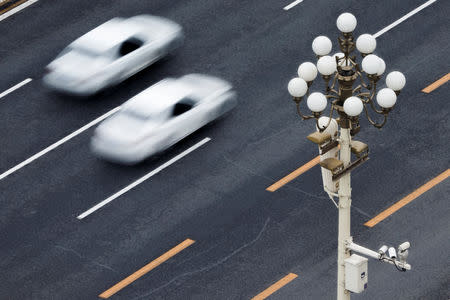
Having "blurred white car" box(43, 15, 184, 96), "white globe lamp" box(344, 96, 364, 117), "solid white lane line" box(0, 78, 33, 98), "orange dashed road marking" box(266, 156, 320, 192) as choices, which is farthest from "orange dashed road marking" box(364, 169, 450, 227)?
"solid white lane line" box(0, 78, 33, 98)

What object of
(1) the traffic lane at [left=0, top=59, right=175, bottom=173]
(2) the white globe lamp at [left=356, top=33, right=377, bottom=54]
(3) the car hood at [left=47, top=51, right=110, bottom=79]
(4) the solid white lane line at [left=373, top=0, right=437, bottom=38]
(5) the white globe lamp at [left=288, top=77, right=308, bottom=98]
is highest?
(4) the solid white lane line at [left=373, top=0, right=437, bottom=38]

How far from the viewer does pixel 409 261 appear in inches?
1284

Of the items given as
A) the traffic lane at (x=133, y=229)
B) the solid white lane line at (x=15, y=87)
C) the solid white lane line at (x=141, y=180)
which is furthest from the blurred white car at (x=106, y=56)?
the traffic lane at (x=133, y=229)

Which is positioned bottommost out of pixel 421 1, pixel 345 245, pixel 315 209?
pixel 345 245

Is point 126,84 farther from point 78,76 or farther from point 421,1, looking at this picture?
point 421,1

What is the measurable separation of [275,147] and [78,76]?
22.6 ft

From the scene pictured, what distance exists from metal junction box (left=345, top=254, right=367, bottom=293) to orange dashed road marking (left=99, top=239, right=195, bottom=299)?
312 inches

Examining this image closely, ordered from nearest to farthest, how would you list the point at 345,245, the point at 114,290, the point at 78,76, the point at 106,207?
1. the point at 345,245
2. the point at 114,290
3. the point at 106,207
4. the point at 78,76

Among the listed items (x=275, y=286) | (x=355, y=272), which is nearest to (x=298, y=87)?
(x=355, y=272)

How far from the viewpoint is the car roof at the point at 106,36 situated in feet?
130

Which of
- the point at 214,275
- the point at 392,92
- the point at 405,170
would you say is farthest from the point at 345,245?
the point at 405,170

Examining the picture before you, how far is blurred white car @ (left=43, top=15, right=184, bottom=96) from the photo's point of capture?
128 feet

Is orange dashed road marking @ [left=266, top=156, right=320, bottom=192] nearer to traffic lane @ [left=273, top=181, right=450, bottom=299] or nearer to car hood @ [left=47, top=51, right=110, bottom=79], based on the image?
traffic lane @ [left=273, top=181, right=450, bottom=299]

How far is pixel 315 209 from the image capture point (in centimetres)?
3453
